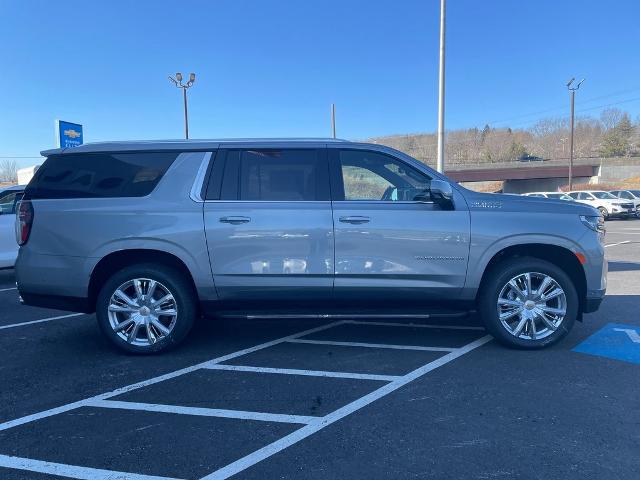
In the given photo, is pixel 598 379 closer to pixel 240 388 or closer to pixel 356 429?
pixel 356 429

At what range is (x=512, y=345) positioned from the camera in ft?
15.8

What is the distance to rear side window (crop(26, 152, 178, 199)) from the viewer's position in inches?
189

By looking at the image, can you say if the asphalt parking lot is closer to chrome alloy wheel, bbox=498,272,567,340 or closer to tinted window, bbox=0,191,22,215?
chrome alloy wheel, bbox=498,272,567,340

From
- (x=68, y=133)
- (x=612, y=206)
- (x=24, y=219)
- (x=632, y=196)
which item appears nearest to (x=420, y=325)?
(x=24, y=219)

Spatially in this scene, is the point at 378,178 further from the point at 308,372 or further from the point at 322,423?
the point at 322,423

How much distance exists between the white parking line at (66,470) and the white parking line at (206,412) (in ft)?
2.53

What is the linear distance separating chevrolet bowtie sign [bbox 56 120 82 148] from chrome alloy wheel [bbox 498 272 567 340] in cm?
1410

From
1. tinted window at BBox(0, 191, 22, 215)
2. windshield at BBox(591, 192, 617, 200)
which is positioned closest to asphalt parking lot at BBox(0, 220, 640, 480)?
tinted window at BBox(0, 191, 22, 215)

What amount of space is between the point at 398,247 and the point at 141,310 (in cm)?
250

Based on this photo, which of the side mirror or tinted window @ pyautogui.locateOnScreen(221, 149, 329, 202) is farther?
tinted window @ pyautogui.locateOnScreen(221, 149, 329, 202)

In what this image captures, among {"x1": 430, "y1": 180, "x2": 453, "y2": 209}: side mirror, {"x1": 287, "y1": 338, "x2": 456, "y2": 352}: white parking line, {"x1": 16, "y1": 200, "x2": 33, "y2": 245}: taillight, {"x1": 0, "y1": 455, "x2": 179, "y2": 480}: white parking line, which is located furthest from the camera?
{"x1": 287, "y1": 338, "x2": 456, "y2": 352}: white parking line

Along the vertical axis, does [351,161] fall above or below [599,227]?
above

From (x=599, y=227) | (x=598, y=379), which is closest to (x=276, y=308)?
(x=598, y=379)

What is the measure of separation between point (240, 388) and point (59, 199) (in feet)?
8.26
